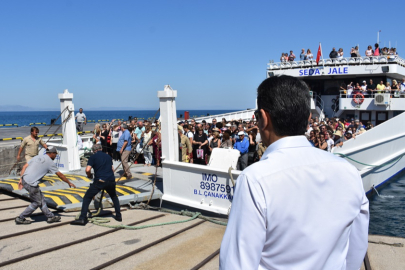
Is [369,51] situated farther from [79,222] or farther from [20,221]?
[20,221]

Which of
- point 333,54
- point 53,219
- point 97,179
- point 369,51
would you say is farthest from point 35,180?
point 369,51

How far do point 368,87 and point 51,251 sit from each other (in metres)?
19.4

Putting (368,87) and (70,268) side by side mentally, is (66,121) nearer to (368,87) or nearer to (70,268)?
(70,268)

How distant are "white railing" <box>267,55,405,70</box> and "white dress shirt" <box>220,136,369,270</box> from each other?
856 inches

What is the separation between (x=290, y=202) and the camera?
4.80ft

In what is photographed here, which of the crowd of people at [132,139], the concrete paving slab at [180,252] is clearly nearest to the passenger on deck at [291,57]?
the crowd of people at [132,139]

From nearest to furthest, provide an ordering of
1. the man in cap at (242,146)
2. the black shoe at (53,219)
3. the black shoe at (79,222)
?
the black shoe at (79,222)
the black shoe at (53,219)
the man in cap at (242,146)

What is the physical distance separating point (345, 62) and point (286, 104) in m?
21.9

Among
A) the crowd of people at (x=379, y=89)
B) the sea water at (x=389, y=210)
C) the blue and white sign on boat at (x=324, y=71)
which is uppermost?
the blue and white sign on boat at (x=324, y=71)

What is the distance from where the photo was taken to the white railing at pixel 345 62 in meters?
20.7

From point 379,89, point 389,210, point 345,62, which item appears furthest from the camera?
point 345,62

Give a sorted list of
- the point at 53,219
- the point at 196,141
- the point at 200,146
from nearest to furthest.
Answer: the point at 53,219 → the point at 200,146 → the point at 196,141

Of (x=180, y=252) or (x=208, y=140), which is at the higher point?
(x=208, y=140)

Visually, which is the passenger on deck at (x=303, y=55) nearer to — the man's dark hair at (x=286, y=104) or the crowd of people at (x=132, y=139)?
the crowd of people at (x=132, y=139)
